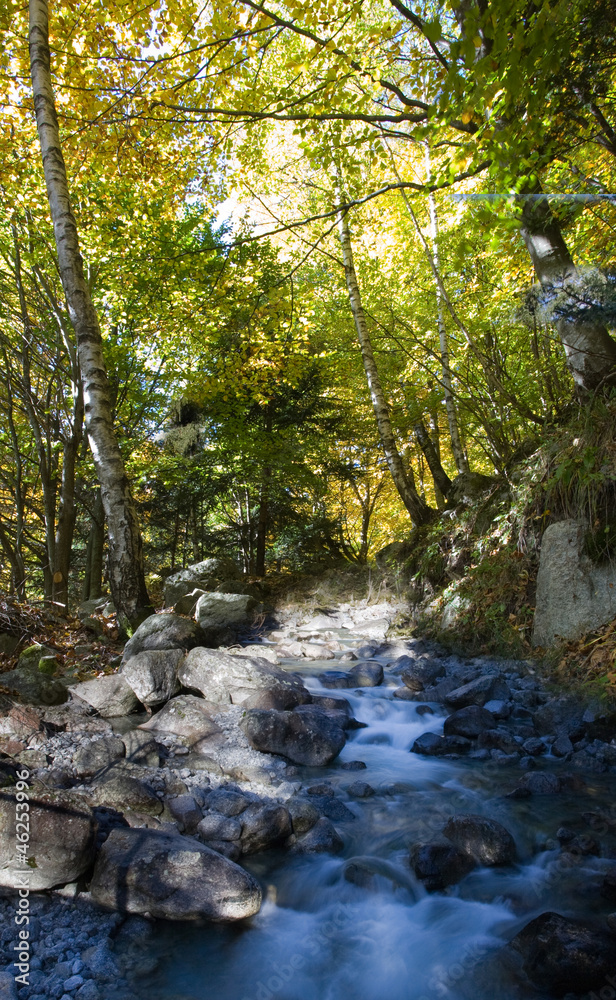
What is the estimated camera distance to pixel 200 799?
12.4ft

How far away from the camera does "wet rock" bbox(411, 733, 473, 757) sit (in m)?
4.69

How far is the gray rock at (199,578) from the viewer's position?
11.1m

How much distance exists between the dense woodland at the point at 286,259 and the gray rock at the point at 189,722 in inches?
83.1

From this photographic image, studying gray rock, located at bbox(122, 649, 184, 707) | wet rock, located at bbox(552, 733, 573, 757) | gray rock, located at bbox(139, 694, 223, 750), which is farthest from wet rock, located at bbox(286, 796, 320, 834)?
wet rock, located at bbox(552, 733, 573, 757)

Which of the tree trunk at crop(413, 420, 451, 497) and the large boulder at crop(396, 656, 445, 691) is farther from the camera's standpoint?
the tree trunk at crop(413, 420, 451, 497)

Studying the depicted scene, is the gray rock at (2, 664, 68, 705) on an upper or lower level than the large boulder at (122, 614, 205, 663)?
lower

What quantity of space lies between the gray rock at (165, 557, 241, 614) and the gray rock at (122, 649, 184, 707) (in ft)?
17.3

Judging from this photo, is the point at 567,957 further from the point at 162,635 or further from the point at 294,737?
the point at 162,635

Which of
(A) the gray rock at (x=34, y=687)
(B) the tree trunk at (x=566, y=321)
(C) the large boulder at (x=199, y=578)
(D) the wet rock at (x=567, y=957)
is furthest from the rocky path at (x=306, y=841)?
(C) the large boulder at (x=199, y=578)

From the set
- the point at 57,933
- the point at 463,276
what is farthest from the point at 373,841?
the point at 463,276

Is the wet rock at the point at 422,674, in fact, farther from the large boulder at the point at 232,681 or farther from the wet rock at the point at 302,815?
the wet rock at the point at 302,815

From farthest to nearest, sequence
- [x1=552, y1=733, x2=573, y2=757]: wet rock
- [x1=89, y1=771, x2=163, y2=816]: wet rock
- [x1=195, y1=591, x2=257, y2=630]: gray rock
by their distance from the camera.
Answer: [x1=195, y1=591, x2=257, y2=630]: gray rock, [x1=552, y1=733, x2=573, y2=757]: wet rock, [x1=89, y1=771, x2=163, y2=816]: wet rock

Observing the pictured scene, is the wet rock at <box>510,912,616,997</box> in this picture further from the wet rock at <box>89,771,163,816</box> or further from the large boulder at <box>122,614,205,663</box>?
the large boulder at <box>122,614,205,663</box>

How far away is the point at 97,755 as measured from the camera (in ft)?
13.4
